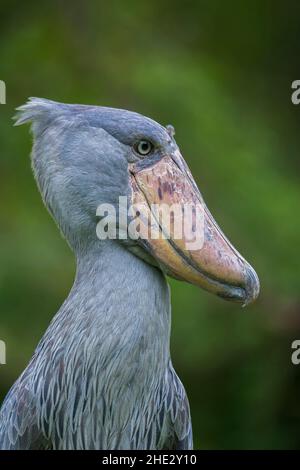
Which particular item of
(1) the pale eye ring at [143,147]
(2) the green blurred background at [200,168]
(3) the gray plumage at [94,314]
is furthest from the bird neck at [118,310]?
(2) the green blurred background at [200,168]

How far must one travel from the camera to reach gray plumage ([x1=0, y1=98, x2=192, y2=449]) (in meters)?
3.03

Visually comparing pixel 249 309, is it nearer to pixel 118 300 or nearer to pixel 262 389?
pixel 262 389

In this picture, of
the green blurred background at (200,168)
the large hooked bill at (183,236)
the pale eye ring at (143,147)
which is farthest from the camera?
the green blurred background at (200,168)

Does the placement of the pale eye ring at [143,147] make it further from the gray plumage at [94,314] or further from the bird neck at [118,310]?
the bird neck at [118,310]

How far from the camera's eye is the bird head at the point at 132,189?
118 inches

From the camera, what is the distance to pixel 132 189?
10.1 feet

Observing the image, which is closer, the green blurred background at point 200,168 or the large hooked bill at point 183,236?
the large hooked bill at point 183,236

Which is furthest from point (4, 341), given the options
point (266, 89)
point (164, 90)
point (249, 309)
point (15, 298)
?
point (266, 89)

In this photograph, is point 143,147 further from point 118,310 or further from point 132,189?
point 118,310

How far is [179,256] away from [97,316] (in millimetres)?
285

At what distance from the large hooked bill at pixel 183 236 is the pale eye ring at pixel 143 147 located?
0.13 feet

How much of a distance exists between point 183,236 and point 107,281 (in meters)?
0.25

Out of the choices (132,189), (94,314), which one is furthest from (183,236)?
(94,314)

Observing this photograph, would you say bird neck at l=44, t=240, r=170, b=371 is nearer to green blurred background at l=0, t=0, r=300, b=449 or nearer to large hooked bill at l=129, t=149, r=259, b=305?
large hooked bill at l=129, t=149, r=259, b=305
